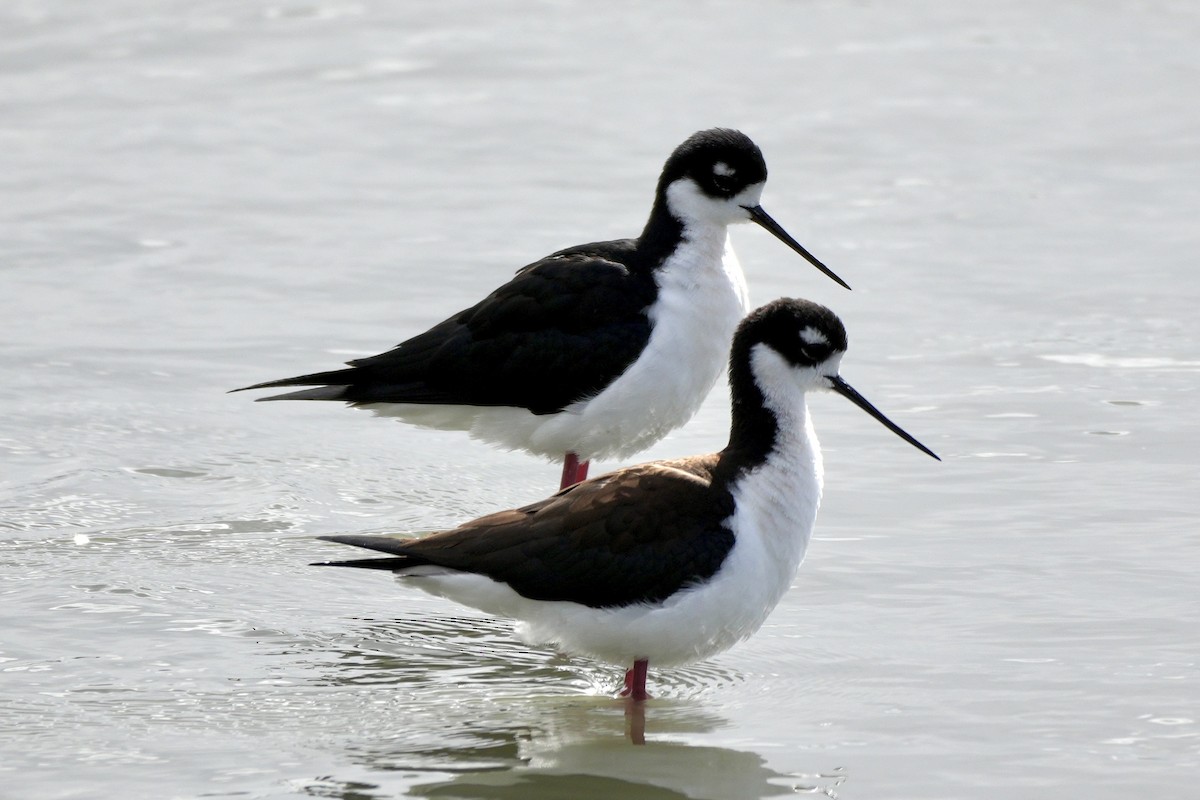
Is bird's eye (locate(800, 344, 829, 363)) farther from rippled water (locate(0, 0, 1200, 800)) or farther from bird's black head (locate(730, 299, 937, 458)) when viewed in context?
rippled water (locate(0, 0, 1200, 800))

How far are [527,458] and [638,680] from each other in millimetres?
3347

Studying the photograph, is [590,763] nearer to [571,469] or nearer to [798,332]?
[798,332]

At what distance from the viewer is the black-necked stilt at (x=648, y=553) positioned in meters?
7.17

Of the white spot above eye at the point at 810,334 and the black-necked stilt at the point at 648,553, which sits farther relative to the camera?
the white spot above eye at the point at 810,334

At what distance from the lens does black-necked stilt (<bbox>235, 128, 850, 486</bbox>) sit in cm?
917

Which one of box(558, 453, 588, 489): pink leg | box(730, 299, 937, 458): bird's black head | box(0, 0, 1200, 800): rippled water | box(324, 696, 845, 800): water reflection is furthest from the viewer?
box(558, 453, 588, 489): pink leg

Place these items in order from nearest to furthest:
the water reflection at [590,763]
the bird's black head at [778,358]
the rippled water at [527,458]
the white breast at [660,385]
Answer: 1. the water reflection at [590,763]
2. the rippled water at [527,458]
3. the bird's black head at [778,358]
4. the white breast at [660,385]

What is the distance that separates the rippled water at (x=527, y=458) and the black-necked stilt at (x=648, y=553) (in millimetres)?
387

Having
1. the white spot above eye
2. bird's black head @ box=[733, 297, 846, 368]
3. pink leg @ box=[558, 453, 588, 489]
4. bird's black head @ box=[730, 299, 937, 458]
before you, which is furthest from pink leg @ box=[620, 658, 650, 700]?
pink leg @ box=[558, 453, 588, 489]

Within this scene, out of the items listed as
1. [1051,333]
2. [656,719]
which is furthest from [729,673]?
[1051,333]

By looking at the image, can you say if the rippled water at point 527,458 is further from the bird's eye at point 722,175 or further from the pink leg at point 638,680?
the bird's eye at point 722,175

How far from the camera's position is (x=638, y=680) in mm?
7383

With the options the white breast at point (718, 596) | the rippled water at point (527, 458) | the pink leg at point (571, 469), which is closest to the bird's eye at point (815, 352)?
the white breast at point (718, 596)

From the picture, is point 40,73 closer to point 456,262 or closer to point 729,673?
point 456,262
